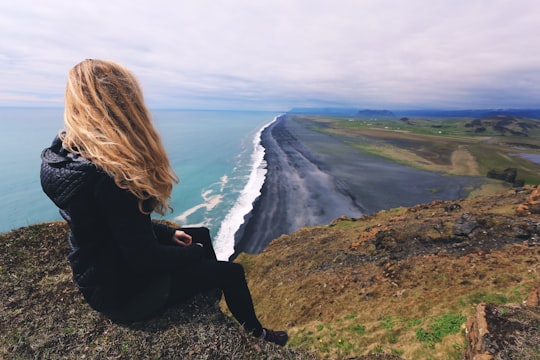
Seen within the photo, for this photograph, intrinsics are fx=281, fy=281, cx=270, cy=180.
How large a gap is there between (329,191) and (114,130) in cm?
3837

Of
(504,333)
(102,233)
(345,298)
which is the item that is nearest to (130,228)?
(102,233)

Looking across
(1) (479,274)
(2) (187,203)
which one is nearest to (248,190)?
(2) (187,203)

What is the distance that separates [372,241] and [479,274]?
18.5 ft

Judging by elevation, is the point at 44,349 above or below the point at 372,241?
above

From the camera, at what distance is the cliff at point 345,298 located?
14.0 ft

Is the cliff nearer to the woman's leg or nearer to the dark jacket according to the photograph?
the woman's leg

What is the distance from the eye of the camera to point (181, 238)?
14.6 feet

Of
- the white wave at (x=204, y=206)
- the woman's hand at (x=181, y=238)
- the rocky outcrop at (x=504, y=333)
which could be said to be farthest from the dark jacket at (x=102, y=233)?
the white wave at (x=204, y=206)

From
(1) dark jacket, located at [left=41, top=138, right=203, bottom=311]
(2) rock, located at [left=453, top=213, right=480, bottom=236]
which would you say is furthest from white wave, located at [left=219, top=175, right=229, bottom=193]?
(1) dark jacket, located at [left=41, top=138, right=203, bottom=311]

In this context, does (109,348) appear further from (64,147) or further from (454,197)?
(454,197)

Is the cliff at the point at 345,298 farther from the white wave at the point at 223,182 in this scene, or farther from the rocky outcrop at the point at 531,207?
the white wave at the point at 223,182

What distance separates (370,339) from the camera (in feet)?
26.2

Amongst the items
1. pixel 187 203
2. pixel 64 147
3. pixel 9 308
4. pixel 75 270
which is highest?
pixel 64 147

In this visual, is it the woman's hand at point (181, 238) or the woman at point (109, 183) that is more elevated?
the woman at point (109, 183)
